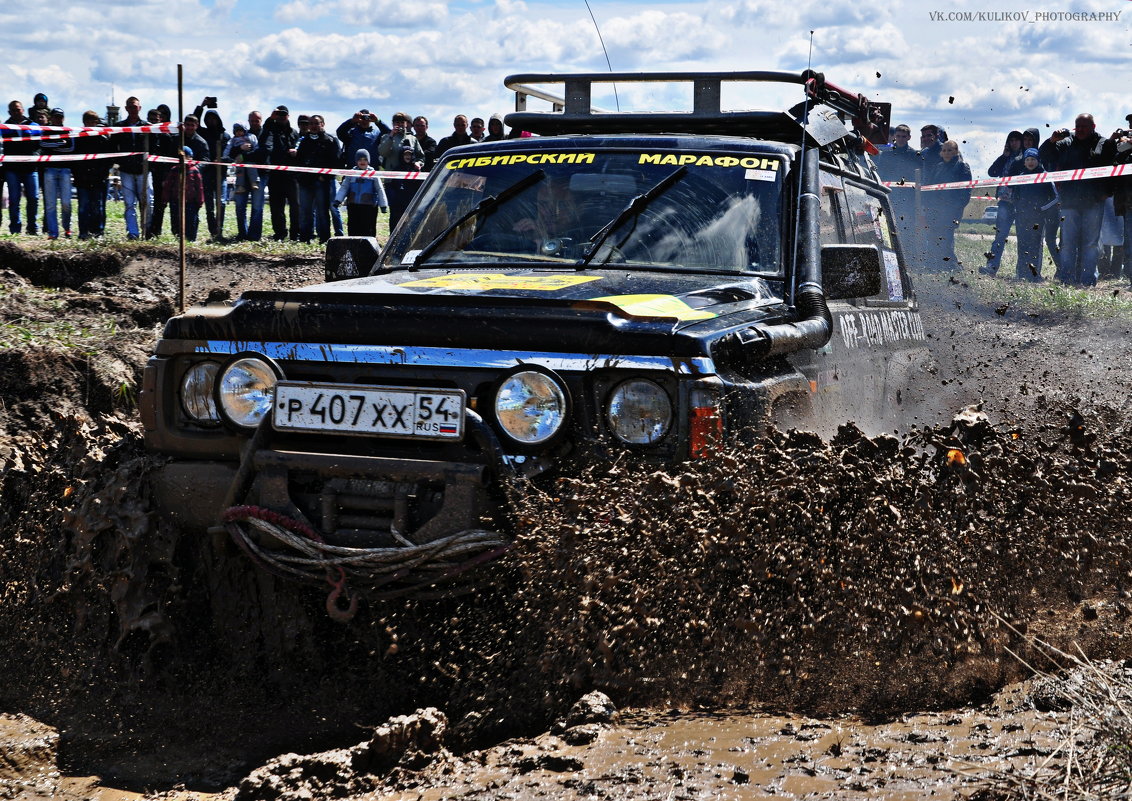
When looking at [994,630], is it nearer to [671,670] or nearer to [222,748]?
[671,670]

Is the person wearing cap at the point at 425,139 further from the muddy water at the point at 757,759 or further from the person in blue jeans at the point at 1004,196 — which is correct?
the muddy water at the point at 757,759

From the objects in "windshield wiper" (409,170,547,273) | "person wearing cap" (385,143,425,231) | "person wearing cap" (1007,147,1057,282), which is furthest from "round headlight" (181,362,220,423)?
"person wearing cap" (1007,147,1057,282)

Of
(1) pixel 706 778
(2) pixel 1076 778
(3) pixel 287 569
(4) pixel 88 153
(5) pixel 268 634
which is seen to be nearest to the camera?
(2) pixel 1076 778

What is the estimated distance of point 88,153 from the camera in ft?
48.9

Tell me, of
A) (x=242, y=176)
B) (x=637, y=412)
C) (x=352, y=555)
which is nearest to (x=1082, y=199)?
(x=242, y=176)

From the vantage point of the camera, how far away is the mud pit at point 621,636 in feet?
10.4

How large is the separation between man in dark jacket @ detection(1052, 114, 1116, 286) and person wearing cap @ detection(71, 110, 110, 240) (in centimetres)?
1123

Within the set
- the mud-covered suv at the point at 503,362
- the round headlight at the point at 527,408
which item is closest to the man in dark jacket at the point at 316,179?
the mud-covered suv at the point at 503,362

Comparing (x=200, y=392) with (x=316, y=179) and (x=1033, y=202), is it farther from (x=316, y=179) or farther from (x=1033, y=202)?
(x=1033, y=202)

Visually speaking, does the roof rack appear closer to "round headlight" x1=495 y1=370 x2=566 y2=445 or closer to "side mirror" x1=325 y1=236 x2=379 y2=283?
"side mirror" x1=325 y1=236 x2=379 y2=283

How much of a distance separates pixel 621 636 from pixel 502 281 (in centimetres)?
139

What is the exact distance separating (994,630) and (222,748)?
2.35m

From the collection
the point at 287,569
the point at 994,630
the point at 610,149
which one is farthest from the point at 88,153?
the point at 994,630

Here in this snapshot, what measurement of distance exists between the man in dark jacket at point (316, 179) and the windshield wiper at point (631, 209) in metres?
11.0
